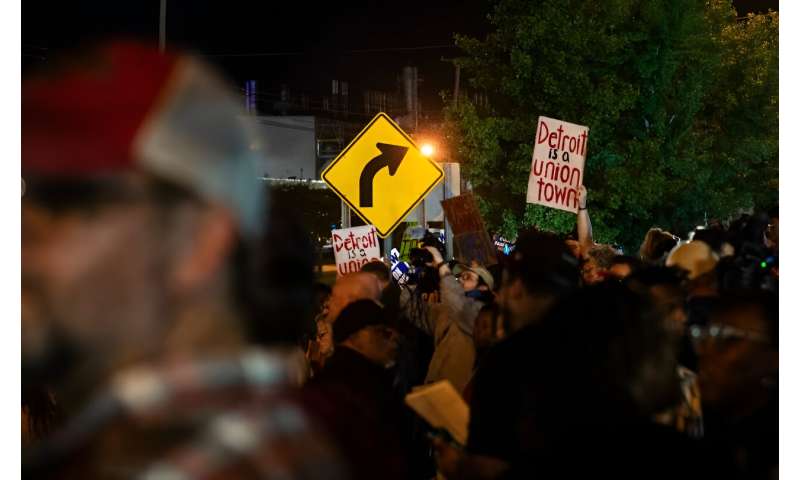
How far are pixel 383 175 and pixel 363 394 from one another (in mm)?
5757

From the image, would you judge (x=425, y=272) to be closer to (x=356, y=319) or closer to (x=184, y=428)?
(x=356, y=319)

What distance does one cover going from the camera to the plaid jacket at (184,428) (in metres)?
1.26

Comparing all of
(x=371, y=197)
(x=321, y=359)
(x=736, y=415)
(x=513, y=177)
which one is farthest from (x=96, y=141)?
(x=513, y=177)

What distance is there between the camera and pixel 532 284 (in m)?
4.05

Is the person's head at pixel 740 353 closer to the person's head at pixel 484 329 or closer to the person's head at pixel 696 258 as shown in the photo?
the person's head at pixel 696 258

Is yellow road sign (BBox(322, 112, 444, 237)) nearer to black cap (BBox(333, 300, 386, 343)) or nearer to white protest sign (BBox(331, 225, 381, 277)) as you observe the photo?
white protest sign (BBox(331, 225, 381, 277))

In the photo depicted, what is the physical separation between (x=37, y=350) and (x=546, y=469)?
5.82 feet

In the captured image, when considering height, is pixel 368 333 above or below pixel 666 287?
below

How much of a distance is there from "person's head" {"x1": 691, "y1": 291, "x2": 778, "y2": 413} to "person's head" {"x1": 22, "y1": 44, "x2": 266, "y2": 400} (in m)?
2.58

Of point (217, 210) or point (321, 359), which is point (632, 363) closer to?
point (217, 210)

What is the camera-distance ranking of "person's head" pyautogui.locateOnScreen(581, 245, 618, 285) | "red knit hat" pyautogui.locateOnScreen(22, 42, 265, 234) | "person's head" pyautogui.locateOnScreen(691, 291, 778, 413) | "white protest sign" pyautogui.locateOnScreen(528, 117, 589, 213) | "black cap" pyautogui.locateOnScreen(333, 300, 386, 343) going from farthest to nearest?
"white protest sign" pyautogui.locateOnScreen(528, 117, 589, 213) < "person's head" pyautogui.locateOnScreen(581, 245, 618, 285) < "black cap" pyautogui.locateOnScreen(333, 300, 386, 343) < "person's head" pyautogui.locateOnScreen(691, 291, 778, 413) < "red knit hat" pyautogui.locateOnScreen(22, 42, 265, 234)

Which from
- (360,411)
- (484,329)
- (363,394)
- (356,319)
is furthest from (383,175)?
(360,411)

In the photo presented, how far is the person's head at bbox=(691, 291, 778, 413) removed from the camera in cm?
340

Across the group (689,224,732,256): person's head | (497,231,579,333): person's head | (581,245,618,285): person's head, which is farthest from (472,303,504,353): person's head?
(581,245,618,285): person's head
